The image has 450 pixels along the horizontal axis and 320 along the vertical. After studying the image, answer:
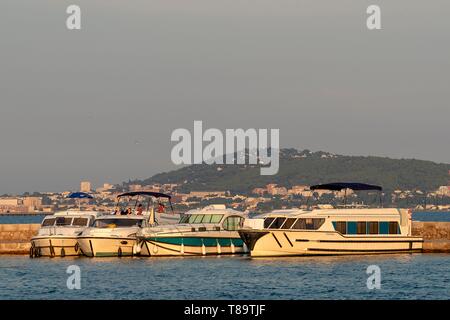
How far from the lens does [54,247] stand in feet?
203

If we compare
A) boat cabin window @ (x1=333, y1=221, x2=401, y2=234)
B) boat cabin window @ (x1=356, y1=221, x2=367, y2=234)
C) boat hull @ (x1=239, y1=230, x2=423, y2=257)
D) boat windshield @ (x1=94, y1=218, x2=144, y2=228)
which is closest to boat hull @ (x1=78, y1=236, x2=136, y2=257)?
boat windshield @ (x1=94, y1=218, x2=144, y2=228)

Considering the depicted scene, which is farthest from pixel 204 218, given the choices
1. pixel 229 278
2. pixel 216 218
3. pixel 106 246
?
pixel 229 278

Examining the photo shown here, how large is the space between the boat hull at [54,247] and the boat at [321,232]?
10.7 metres

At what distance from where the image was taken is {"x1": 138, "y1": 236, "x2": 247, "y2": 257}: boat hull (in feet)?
198

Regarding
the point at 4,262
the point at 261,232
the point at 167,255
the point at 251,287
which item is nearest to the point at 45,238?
the point at 4,262

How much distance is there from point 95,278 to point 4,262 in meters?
12.6

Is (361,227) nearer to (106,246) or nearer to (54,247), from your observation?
(106,246)

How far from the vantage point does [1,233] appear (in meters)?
77.5

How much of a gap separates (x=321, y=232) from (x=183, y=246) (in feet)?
27.0

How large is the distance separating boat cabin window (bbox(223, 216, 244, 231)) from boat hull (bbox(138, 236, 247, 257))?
0.98m

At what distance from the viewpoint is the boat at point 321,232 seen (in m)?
58.6

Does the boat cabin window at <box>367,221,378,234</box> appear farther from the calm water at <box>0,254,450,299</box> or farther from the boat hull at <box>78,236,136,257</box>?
the boat hull at <box>78,236,136,257</box>

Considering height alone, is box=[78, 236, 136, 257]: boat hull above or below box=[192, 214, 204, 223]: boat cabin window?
A: below
